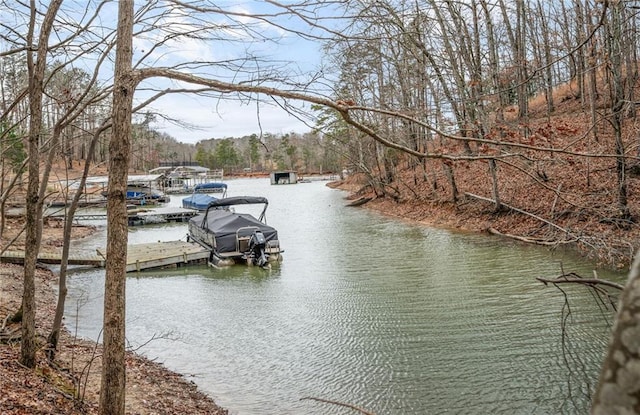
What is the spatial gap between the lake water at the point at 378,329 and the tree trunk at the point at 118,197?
117 inches

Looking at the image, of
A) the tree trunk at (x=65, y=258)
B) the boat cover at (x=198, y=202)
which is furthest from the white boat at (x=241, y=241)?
the boat cover at (x=198, y=202)

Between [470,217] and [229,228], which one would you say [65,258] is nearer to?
[229,228]

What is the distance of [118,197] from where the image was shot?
3301 mm

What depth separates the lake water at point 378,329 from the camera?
6191 millimetres

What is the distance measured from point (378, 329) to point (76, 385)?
5.03 meters

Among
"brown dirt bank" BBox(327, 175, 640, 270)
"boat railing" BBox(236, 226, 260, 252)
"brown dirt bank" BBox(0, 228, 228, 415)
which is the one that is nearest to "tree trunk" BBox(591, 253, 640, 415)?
"brown dirt bank" BBox(0, 228, 228, 415)

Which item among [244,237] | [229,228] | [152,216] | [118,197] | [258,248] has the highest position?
[118,197]

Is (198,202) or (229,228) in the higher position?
(198,202)

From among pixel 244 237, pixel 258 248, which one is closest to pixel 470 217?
pixel 258 248

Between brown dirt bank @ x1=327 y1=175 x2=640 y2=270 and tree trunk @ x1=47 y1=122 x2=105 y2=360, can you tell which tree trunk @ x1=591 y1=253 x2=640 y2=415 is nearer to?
tree trunk @ x1=47 y1=122 x2=105 y2=360

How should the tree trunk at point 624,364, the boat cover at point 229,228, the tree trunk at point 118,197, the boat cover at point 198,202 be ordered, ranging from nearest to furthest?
the tree trunk at point 624,364, the tree trunk at point 118,197, the boat cover at point 229,228, the boat cover at point 198,202

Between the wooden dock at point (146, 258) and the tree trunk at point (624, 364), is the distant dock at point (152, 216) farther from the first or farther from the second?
the tree trunk at point (624, 364)

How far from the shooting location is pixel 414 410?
5.78 metres

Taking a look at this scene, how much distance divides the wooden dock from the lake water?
1.78ft
